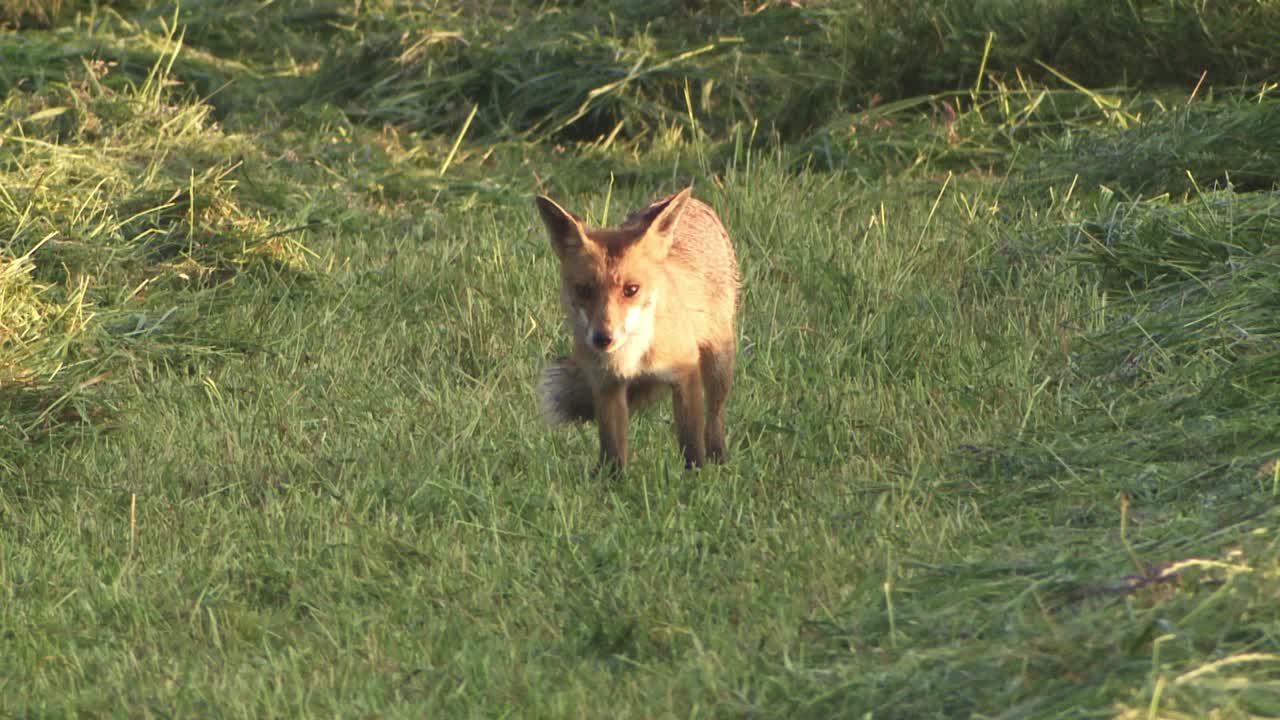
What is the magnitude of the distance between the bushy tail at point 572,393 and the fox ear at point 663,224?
1.60 feet

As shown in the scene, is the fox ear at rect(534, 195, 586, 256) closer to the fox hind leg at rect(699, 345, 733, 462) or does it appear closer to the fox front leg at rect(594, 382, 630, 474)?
the fox front leg at rect(594, 382, 630, 474)

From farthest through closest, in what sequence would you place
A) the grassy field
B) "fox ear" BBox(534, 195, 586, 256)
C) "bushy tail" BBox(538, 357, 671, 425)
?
"bushy tail" BBox(538, 357, 671, 425)
"fox ear" BBox(534, 195, 586, 256)
the grassy field

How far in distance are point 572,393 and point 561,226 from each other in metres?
0.71

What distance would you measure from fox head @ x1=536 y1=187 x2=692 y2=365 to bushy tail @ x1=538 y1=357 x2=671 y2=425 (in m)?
0.25

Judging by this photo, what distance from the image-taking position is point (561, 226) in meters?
5.49

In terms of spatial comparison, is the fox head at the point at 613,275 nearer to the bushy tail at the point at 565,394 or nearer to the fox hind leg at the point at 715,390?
the bushy tail at the point at 565,394

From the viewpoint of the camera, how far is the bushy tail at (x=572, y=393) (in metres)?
5.80

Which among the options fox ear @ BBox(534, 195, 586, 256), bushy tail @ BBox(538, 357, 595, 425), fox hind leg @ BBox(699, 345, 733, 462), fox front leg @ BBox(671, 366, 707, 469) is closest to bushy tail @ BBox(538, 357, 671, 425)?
bushy tail @ BBox(538, 357, 595, 425)

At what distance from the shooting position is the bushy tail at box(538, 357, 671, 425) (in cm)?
580

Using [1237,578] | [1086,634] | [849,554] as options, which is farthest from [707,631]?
[1237,578]

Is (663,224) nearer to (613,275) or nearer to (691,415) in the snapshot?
(613,275)

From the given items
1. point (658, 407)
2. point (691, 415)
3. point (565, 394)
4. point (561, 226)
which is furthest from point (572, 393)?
point (658, 407)

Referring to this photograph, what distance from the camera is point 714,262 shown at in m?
6.33

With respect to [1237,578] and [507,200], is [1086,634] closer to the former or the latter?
[1237,578]
